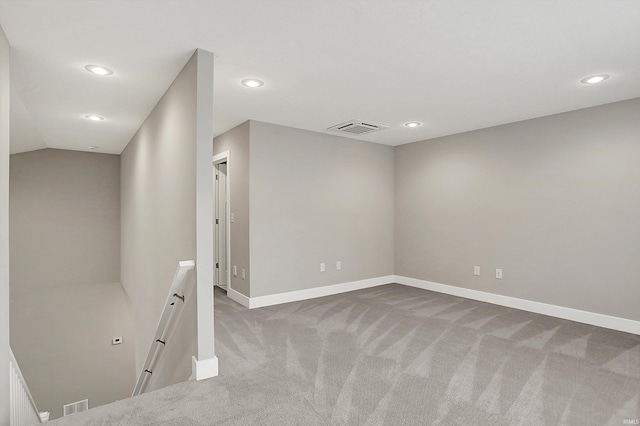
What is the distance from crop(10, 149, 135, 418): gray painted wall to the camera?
6.57m

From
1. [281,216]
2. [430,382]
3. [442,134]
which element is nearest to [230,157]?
[281,216]

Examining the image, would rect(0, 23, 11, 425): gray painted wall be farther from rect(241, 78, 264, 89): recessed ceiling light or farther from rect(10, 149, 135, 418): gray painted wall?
rect(10, 149, 135, 418): gray painted wall

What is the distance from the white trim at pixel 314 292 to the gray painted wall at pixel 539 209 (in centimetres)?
66

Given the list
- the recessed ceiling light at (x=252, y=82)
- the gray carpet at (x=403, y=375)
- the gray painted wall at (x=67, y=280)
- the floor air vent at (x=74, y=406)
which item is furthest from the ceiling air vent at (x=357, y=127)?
the floor air vent at (x=74, y=406)

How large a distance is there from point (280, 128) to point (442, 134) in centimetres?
259

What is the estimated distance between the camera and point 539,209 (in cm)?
446

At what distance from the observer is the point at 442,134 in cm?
547

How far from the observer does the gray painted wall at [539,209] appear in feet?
12.6

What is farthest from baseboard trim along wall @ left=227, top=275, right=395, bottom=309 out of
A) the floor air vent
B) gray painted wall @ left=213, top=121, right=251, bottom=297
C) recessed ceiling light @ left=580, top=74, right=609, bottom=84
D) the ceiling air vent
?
the floor air vent

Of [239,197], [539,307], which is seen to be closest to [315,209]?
[239,197]

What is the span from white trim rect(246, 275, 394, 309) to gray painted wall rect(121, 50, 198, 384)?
1289mm

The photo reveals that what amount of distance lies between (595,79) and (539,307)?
2.79m

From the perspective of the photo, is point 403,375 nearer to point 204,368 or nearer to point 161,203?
point 204,368

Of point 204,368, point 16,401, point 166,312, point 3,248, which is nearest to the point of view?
point 3,248
